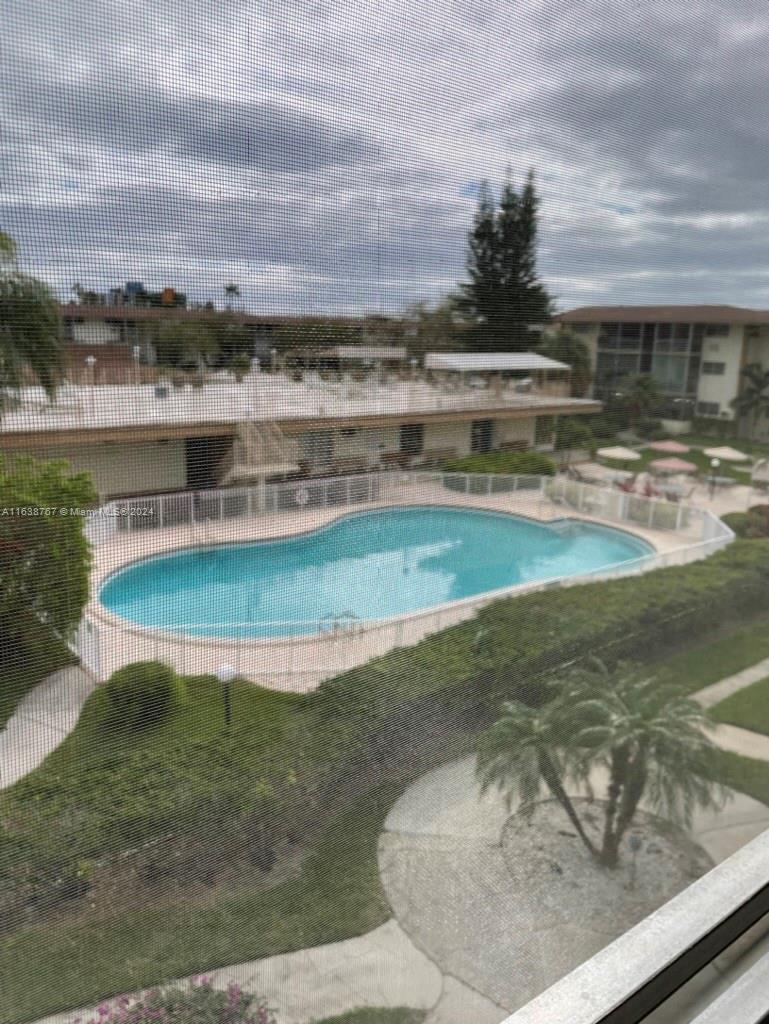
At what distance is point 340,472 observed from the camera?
2.23ft

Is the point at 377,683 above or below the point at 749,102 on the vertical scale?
below

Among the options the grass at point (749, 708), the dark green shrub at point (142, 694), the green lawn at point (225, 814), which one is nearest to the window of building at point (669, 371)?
the green lawn at point (225, 814)

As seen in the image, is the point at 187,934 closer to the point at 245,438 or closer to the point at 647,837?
the point at 245,438

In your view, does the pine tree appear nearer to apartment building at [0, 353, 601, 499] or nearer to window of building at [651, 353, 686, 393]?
apartment building at [0, 353, 601, 499]

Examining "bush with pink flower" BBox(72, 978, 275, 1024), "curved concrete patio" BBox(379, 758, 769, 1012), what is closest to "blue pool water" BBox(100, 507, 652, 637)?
"curved concrete patio" BBox(379, 758, 769, 1012)

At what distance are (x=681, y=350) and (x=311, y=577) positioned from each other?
2.20ft

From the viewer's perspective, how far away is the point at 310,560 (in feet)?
2.35

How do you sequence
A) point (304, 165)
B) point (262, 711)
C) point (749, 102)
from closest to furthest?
point (304, 165), point (262, 711), point (749, 102)

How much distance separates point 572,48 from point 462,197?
0.77 feet

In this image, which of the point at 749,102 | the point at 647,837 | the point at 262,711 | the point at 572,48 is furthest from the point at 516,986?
the point at 749,102

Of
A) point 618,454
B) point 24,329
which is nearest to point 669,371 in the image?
point 618,454

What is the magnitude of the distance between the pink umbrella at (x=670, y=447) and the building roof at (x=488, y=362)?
256mm

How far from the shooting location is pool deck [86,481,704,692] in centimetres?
61

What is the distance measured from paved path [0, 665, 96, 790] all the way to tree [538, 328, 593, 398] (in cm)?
62
